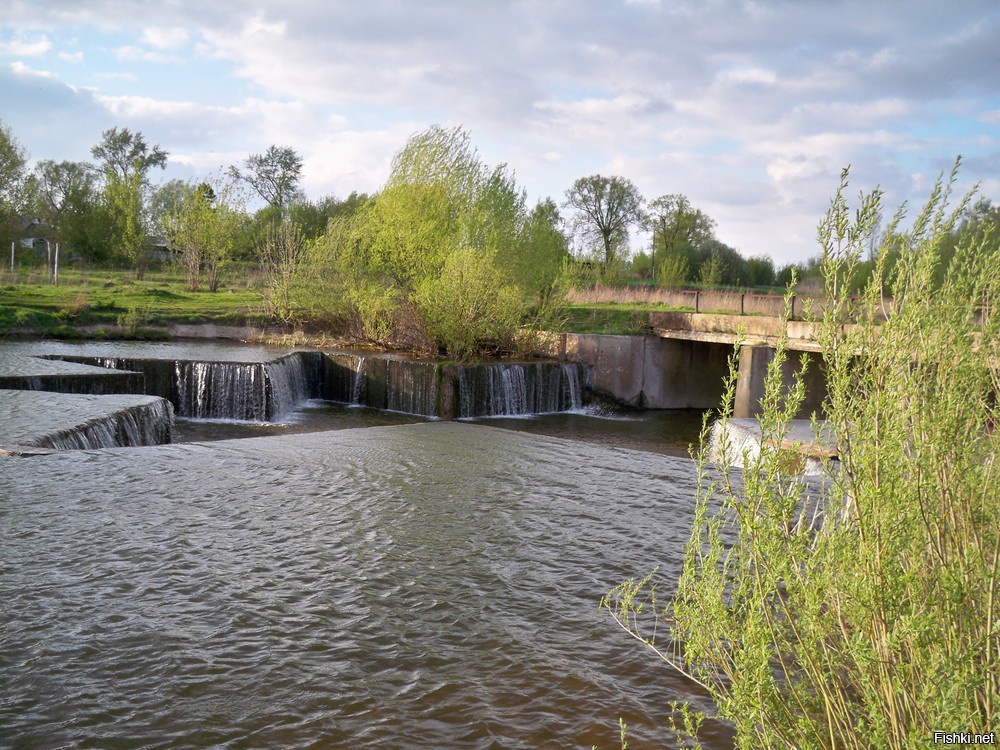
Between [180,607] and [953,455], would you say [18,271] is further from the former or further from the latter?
[953,455]

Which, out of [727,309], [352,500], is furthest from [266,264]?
[352,500]

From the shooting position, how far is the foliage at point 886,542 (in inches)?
102

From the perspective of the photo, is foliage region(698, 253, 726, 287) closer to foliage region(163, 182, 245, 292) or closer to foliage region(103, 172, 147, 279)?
foliage region(163, 182, 245, 292)

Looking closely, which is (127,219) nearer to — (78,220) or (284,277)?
(78,220)

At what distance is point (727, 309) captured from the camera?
23.9 meters

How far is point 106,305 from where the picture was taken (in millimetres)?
24531

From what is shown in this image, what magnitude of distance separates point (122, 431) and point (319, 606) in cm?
670

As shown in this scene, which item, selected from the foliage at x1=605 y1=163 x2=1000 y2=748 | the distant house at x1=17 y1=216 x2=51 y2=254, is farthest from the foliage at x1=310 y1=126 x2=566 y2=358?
the distant house at x1=17 y1=216 x2=51 y2=254

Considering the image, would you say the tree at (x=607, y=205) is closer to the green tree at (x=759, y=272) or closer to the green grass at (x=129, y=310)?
the green tree at (x=759, y=272)

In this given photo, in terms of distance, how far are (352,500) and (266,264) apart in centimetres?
1932

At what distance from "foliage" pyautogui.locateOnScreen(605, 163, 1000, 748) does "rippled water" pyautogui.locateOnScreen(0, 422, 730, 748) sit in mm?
1494

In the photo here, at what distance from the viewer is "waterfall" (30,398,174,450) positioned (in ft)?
31.4

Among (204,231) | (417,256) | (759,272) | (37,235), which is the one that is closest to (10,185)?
(204,231)

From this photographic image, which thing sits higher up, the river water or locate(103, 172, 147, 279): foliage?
locate(103, 172, 147, 279): foliage
